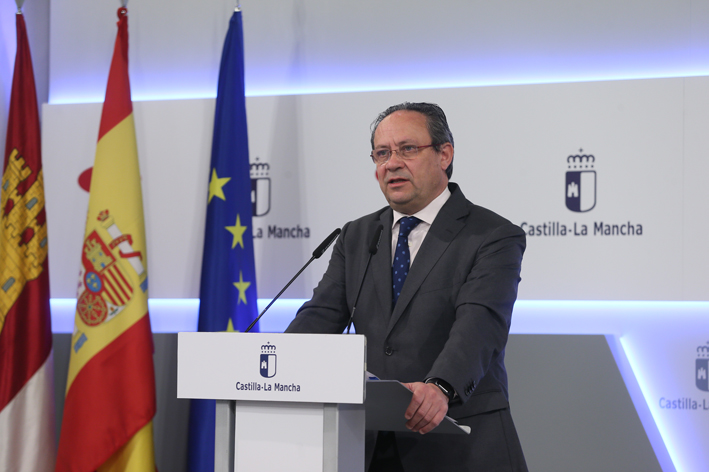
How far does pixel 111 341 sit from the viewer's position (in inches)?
126

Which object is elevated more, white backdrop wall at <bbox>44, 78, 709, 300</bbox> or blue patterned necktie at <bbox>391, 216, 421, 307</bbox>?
white backdrop wall at <bbox>44, 78, 709, 300</bbox>

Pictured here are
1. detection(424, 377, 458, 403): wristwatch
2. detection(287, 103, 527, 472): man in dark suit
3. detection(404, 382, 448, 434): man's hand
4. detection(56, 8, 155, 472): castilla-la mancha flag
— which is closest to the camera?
detection(404, 382, 448, 434): man's hand

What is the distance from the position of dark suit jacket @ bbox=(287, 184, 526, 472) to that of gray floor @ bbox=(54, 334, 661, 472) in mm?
1445

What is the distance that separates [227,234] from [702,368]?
2.50 m

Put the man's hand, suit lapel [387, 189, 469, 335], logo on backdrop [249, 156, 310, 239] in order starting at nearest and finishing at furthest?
the man's hand → suit lapel [387, 189, 469, 335] → logo on backdrop [249, 156, 310, 239]

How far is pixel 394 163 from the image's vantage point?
6.89 feet

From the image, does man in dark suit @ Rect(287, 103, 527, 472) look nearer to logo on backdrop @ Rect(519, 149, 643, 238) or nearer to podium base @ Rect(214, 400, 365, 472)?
podium base @ Rect(214, 400, 365, 472)

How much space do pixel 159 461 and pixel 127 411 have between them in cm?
60

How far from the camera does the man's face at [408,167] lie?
6.88 feet

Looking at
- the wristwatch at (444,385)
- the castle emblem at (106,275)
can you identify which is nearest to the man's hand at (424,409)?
the wristwatch at (444,385)

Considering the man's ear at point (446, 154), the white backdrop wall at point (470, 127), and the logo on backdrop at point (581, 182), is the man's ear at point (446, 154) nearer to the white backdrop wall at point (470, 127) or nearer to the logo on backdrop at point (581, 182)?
the white backdrop wall at point (470, 127)

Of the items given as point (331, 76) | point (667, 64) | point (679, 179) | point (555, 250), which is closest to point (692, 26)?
point (667, 64)

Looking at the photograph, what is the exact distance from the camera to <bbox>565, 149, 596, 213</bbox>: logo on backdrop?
10.8 feet

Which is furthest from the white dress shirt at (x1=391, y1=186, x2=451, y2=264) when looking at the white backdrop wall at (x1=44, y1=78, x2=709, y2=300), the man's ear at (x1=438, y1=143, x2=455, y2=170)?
the white backdrop wall at (x1=44, y1=78, x2=709, y2=300)
